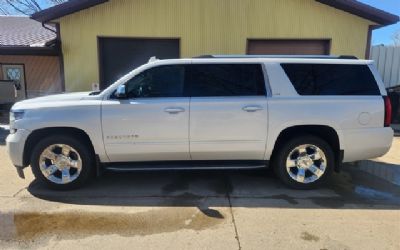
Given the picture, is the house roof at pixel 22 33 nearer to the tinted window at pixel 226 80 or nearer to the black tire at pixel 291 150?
the tinted window at pixel 226 80

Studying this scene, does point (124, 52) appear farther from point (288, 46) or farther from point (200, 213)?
point (200, 213)

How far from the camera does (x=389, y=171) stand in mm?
6266

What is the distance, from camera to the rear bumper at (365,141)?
498 centimetres

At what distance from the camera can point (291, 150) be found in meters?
5.01

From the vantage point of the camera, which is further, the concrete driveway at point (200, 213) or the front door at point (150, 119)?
the front door at point (150, 119)

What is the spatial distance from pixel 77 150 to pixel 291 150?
9.91 ft

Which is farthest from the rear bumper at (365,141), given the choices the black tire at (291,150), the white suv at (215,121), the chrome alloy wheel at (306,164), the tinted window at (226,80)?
the tinted window at (226,80)

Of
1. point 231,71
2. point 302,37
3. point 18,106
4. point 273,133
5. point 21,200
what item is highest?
point 302,37

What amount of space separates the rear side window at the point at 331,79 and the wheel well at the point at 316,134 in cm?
51

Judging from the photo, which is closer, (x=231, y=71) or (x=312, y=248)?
(x=312, y=248)

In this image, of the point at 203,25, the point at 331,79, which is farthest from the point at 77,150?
the point at 203,25

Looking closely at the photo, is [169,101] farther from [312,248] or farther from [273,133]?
[312,248]

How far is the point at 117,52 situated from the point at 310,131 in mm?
7031

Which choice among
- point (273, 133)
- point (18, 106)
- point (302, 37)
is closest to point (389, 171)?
point (273, 133)
